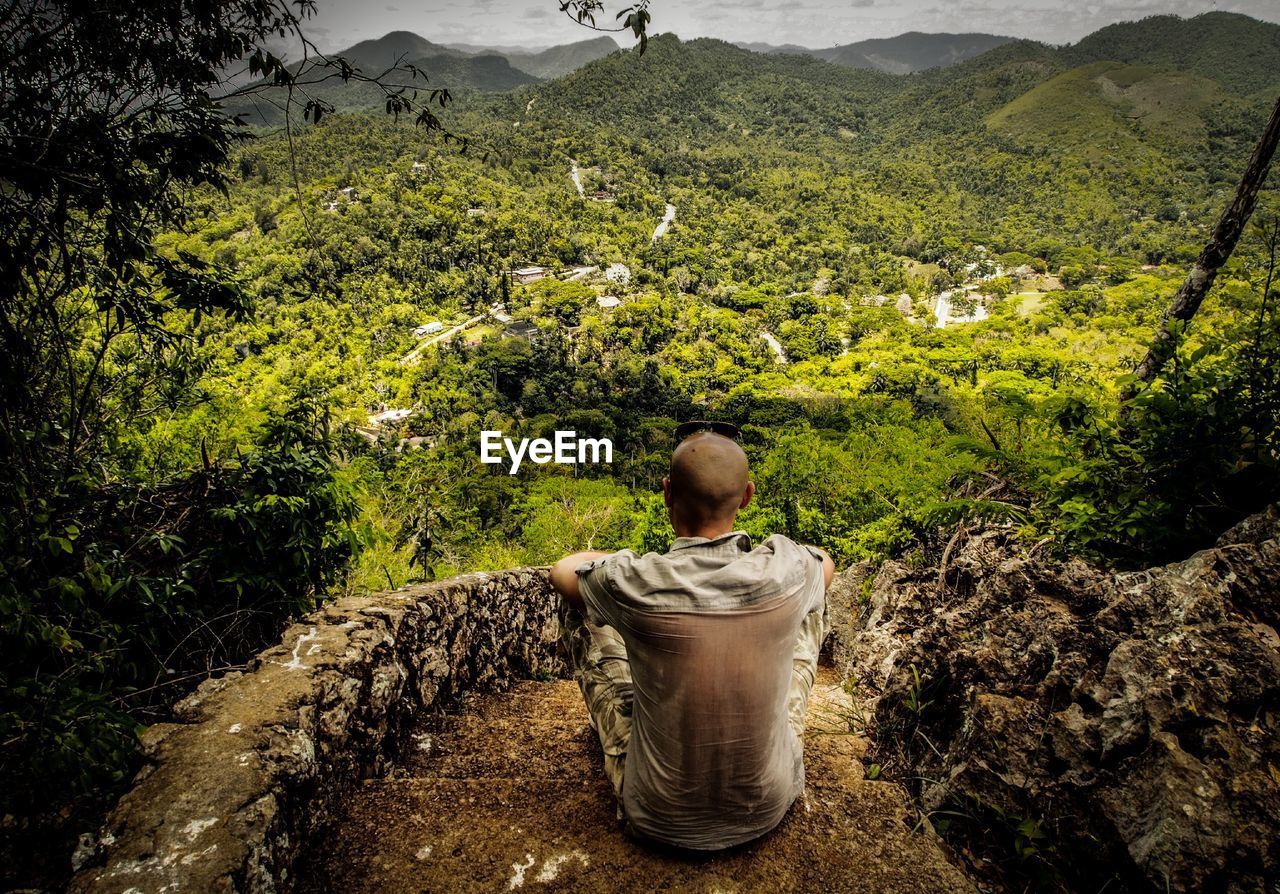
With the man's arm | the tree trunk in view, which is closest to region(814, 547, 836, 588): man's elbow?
the man's arm

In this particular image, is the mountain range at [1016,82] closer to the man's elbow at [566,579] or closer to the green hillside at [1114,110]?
the green hillside at [1114,110]

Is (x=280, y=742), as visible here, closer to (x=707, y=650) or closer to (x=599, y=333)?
(x=707, y=650)

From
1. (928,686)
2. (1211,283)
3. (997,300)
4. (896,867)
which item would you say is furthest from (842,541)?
(997,300)

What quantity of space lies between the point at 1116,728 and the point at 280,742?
9.73 feet

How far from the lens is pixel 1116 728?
1.90 meters

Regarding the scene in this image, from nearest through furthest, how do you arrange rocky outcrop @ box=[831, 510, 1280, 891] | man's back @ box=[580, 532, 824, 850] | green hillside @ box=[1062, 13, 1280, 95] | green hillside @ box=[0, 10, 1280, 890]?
1. rocky outcrop @ box=[831, 510, 1280, 891]
2. man's back @ box=[580, 532, 824, 850]
3. green hillside @ box=[0, 10, 1280, 890]
4. green hillside @ box=[1062, 13, 1280, 95]

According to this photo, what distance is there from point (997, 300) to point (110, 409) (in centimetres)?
8545

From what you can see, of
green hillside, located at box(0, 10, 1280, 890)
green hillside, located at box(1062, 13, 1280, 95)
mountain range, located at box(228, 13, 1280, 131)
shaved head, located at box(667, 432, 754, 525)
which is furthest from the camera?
green hillside, located at box(1062, 13, 1280, 95)

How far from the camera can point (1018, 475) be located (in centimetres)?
402

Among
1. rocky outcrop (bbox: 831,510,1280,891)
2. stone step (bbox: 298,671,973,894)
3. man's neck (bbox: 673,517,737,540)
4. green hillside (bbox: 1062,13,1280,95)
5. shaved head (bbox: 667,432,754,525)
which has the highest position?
green hillside (bbox: 1062,13,1280,95)

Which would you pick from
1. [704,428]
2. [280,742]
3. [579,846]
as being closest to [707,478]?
[704,428]

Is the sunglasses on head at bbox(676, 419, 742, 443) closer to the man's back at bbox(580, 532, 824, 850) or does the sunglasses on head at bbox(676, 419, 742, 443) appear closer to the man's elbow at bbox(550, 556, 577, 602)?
the man's back at bbox(580, 532, 824, 850)

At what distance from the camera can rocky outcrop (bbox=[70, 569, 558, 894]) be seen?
166 cm

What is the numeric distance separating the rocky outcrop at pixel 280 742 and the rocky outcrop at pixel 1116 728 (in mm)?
2448
